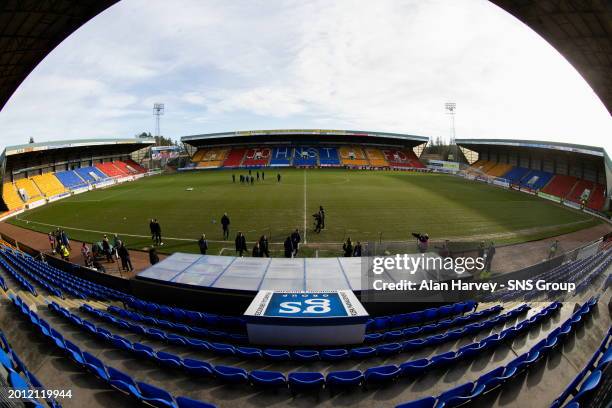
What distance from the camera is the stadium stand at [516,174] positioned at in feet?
156

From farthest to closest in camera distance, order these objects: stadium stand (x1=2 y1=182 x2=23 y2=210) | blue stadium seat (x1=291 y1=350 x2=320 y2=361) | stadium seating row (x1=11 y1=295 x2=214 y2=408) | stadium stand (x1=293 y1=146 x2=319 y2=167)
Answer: stadium stand (x1=293 y1=146 x2=319 y2=167)
stadium stand (x1=2 y1=182 x2=23 y2=210)
blue stadium seat (x1=291 y1=350 x2=320 y2=361)
stadium seating row (x1=11 y1=295 x2=214 y2=408)

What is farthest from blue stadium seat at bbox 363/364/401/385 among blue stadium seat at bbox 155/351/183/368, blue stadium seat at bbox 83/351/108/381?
blue stadium seat at bbox 83/351/108/381

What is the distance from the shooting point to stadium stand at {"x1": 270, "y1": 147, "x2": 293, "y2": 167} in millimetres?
66625

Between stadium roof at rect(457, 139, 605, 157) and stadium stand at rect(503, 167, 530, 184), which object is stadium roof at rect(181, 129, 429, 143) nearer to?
stadium roof at rect(457, 139, 605, 157)

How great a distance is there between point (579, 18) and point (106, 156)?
67.5 metres

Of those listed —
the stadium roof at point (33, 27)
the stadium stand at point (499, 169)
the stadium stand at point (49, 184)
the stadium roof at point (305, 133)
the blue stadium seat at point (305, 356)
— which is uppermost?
the stadium roof at point (305, 133)

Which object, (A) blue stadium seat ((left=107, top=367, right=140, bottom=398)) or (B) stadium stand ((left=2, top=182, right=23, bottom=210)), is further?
(B) stadium stand ((left=2, top=182, right=23, bottom=210))

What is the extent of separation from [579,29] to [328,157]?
202ft

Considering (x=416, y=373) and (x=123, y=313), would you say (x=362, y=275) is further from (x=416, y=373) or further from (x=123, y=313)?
(x=123, y=313)

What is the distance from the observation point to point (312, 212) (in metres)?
24.5

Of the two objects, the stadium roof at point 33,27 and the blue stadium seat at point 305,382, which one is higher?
the stadium roof at point 33,27

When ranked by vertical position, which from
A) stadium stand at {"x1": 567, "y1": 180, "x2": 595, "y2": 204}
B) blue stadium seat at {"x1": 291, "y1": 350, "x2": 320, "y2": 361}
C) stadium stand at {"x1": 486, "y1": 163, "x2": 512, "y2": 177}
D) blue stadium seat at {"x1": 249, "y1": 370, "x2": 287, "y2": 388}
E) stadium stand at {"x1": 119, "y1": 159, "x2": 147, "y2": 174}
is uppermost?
stadium stand at {"x1": 119, "y1": 159, "x2": 147, "y2": 174}

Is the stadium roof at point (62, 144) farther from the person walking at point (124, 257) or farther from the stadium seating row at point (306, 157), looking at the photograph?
the person walking at point (124, 257)

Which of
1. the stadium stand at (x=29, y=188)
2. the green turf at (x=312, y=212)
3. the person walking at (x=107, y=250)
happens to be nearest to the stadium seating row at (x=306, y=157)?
the green turf at (x=312, y=212)
